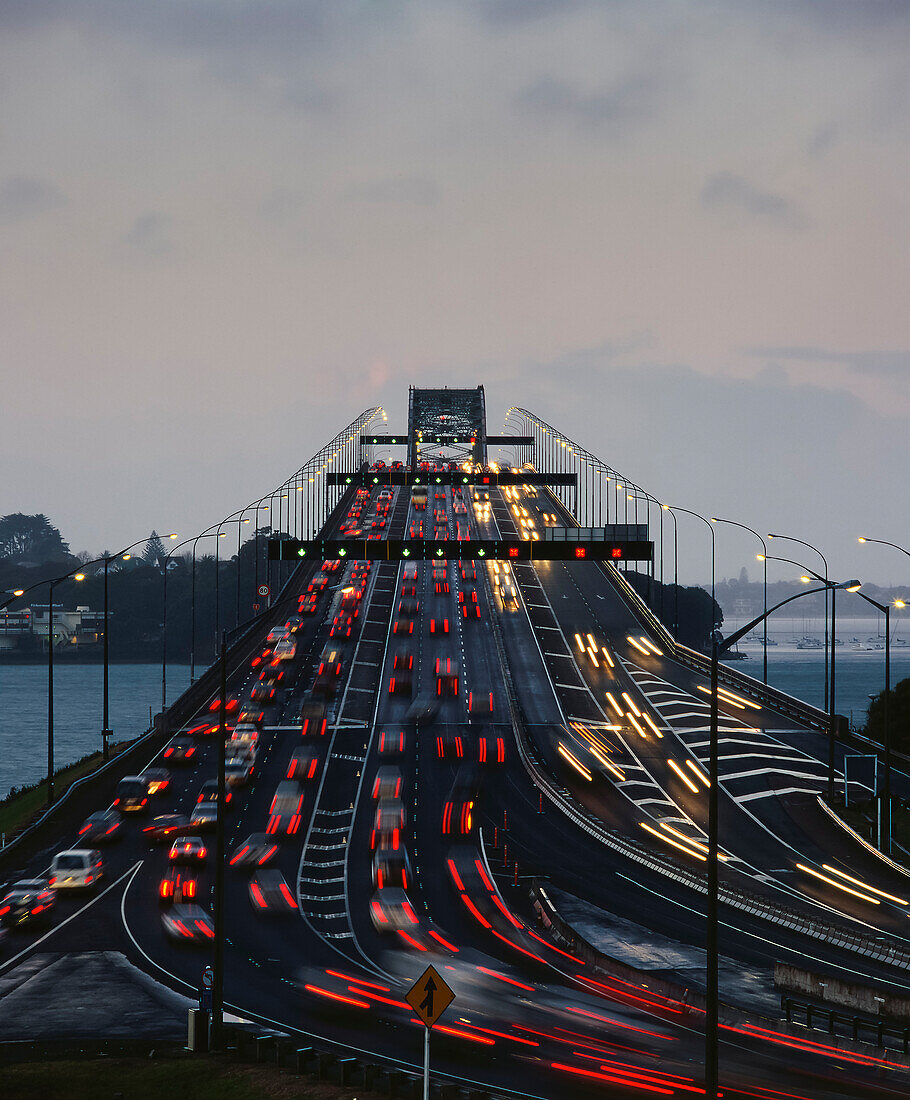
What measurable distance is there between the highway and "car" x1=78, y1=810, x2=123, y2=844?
0.55 meters

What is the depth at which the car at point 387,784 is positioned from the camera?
197ft

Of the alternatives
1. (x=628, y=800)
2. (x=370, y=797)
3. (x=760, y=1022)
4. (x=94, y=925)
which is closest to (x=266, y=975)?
(x=94, y=925)

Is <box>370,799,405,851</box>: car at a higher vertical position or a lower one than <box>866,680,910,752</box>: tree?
lower

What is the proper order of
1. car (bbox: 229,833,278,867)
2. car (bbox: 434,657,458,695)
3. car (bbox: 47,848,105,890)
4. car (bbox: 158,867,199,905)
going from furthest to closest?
1. car (bbox: 434,657,458,695)
2. car (bbox: 229,833,278,867)
3. car (bbox: 47,848,105,890)
4. car (bbox: 158,867,199,905)

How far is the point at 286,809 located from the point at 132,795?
9.83 meters

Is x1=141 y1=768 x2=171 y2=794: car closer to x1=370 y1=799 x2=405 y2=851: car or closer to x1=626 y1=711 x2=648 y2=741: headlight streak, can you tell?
x1=370 y1=799 x2=405 y2=851: car

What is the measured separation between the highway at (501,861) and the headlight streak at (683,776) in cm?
21

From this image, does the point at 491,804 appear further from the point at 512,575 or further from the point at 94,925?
the point at 512,575

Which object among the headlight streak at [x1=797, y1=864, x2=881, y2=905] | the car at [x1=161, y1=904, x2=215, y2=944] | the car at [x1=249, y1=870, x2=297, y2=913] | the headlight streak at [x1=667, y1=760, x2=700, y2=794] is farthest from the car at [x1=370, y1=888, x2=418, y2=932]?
the headlight streak at [x1=667, y1=760, x2=700, y2=794]

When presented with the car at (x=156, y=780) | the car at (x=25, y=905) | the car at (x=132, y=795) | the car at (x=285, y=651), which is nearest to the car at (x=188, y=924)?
the car at (x=25, y=905)

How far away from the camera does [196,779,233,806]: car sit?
195 feet

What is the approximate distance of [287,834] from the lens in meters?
55.5

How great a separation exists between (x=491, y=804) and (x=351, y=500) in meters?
125

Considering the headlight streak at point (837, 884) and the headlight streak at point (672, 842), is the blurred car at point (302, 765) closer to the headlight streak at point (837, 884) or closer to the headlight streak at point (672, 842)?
the headlight streak at point (672, 842)
